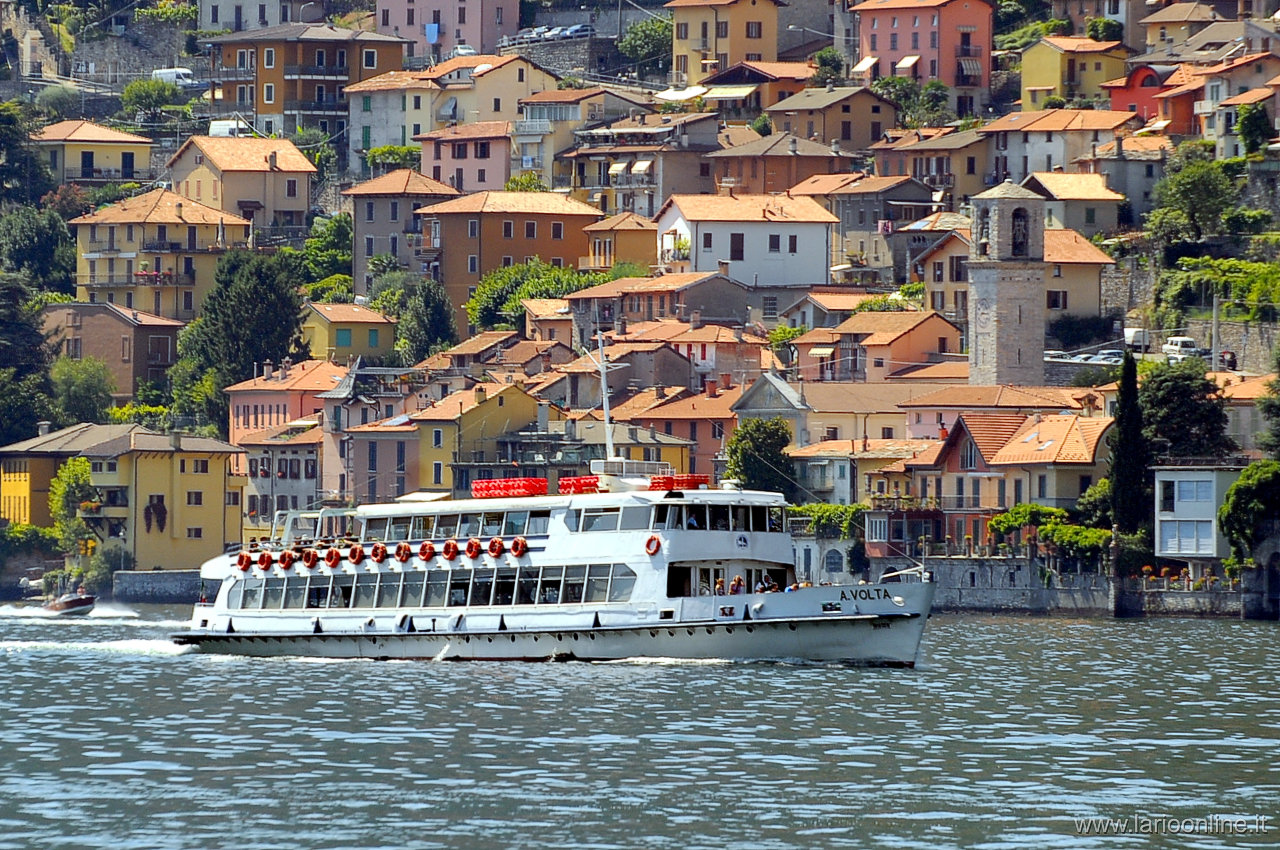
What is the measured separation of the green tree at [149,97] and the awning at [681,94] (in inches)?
1234

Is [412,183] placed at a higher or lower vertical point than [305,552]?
higher

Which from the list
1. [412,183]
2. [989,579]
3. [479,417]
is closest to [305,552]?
[989,579]

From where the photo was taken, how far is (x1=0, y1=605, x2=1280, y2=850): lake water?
45.4 m

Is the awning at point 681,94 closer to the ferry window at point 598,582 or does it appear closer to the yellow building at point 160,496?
the yellow building at point 160,496

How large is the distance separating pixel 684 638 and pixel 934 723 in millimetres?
10055

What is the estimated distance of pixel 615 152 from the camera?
500 feet

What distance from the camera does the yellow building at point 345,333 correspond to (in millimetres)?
141625

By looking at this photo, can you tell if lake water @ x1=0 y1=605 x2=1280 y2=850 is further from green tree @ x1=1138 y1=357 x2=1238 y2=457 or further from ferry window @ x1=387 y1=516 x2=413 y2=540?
green tree @ x1=1138 y1=357 x2=1238 y2=457

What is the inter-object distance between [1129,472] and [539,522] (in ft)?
113

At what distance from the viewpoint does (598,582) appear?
6862 cm

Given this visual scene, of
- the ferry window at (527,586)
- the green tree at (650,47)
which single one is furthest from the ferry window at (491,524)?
the green tree at (650,47)

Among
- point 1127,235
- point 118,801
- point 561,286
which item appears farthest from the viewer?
point 561,286

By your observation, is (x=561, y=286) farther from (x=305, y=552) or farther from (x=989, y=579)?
(x=305, y=552)

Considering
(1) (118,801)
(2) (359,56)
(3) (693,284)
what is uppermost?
(2) (359,56)
